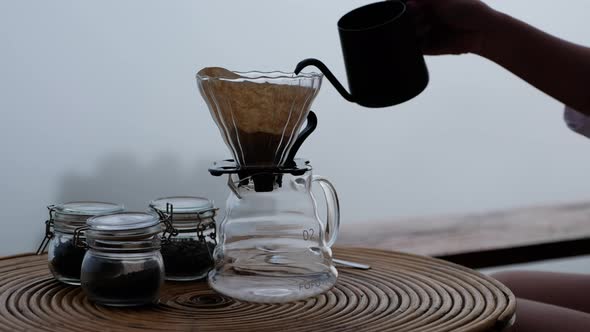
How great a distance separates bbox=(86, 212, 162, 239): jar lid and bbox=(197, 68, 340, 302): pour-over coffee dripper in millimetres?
81

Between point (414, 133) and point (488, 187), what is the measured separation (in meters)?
0.30

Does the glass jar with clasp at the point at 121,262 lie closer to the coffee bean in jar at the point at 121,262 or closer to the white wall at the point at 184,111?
the coffee bean in jar at the point at 121,262

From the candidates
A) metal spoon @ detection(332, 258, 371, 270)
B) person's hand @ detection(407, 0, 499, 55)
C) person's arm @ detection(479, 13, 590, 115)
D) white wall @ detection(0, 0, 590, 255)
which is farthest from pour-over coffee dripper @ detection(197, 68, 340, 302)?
white wall @ detection(0, 0, 590, 255)

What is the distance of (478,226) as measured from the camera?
5.88 feet

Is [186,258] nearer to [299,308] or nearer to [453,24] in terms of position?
[299,308]

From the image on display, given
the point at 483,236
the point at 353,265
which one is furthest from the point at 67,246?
the point at 483,236

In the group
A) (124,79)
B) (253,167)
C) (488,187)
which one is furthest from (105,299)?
(488,187)

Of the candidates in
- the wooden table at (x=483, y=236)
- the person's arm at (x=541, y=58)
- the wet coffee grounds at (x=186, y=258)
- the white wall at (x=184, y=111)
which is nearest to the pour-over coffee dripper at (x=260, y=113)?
the wet coffee grounds at (x=186, y=258)

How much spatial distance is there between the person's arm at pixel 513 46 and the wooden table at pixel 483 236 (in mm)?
475

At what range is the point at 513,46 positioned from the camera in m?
1.15

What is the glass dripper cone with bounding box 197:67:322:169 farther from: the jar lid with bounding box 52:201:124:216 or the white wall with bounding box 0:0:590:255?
the white wall with bounding box 0:0:590:255

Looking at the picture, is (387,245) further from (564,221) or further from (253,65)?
(253,65)

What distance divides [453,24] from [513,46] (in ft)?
0.34

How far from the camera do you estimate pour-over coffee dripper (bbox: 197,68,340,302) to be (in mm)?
839
